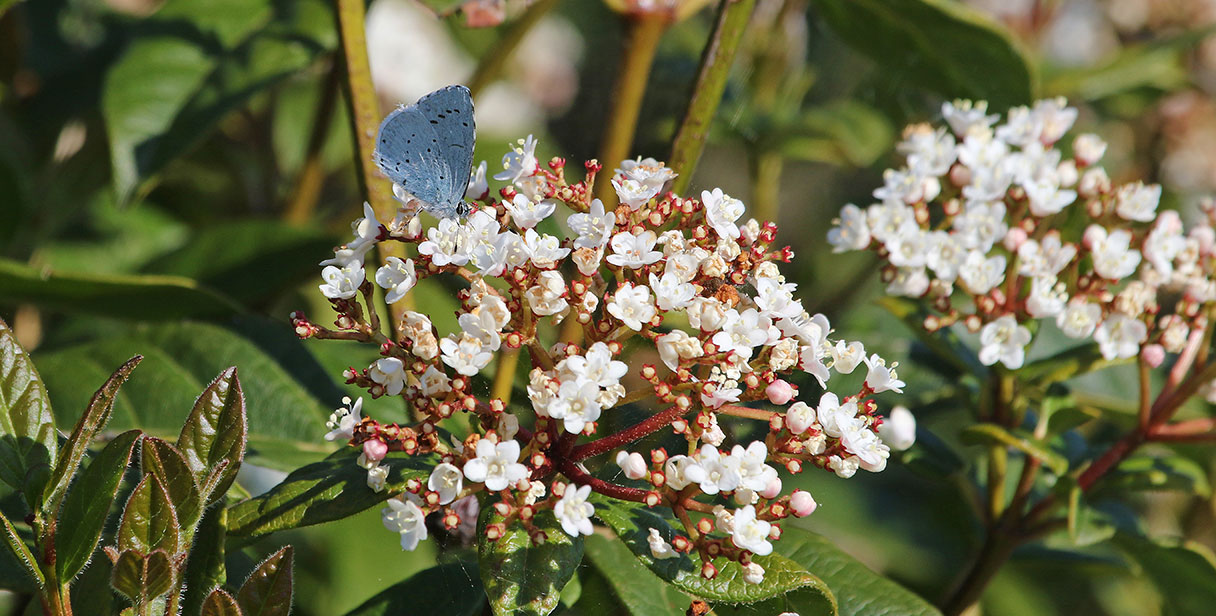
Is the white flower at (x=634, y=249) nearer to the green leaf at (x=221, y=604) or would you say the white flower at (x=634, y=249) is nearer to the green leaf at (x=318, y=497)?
the green leaf at (x=318, y=497)

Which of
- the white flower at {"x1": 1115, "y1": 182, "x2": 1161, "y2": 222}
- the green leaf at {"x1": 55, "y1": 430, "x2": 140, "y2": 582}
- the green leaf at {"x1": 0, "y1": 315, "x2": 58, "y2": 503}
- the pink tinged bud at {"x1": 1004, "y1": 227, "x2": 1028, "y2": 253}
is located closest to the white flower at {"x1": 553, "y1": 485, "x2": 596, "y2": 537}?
the green leaf at {"x1": 55, "y1": 430, "x2": 140, "y2": 582}

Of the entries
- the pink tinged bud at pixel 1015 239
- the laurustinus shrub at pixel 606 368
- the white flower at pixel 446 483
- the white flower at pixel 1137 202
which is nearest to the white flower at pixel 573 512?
the laurustinus shrub at pixel 606 368

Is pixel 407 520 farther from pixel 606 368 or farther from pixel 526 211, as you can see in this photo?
pixel 526 211

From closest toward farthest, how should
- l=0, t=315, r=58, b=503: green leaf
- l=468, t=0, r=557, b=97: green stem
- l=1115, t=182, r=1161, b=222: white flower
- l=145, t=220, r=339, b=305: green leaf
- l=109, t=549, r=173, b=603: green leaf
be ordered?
l=109, t=549, r=173, b=603: green leaf, l=0, t=315, r=58, b=503: green leaf, l=1115, t=182, r=1161, b=222: white flower, l=468, t=0, r=557, b=97: green stem, l=145, t=220, r=339, b=305: green leaf

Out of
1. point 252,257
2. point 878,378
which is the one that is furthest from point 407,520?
point 252,257

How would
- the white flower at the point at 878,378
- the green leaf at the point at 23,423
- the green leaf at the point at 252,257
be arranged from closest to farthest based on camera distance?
the green leaf at the point at 23,423, the white flower at the point at 878,378, the green leaf at the point at 252,257

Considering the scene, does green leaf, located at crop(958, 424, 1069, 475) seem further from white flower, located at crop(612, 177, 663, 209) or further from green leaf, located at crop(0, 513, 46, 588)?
green leaf, located at crop(0, 513, 46, 588)
